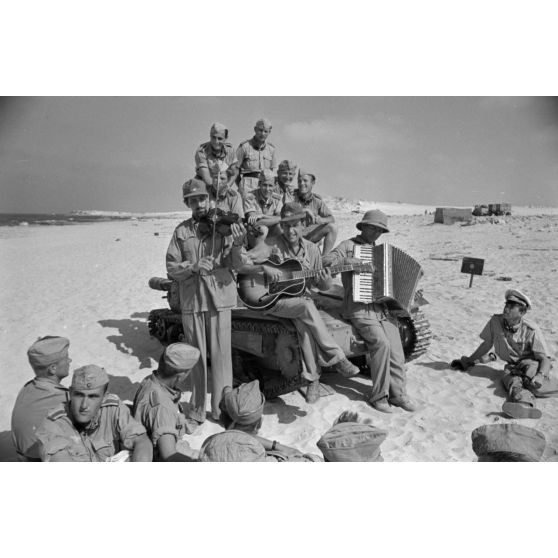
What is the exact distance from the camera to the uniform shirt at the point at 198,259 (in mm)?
5594

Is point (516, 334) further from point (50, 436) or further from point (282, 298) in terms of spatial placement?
point (50, 436)

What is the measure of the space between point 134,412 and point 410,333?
4.00m

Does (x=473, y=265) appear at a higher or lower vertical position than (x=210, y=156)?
lower

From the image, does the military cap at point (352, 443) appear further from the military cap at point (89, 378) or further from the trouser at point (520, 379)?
the trouser at point (520, 379)

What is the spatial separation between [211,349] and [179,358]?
1.19 metres

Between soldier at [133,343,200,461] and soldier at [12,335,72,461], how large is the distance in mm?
679

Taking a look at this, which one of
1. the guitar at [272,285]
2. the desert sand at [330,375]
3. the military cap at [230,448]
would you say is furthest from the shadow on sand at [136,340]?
the military cap at [230,448]

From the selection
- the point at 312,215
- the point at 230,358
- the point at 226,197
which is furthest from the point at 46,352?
the point at 312,215

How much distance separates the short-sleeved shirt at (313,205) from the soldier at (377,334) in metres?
1.45

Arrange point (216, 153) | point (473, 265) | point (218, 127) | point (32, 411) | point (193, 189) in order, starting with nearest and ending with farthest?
point (32, 411), point (193, 189), point (218, 127), point (216, 153), point (473, 265)

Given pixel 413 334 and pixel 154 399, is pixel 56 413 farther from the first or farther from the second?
pixel 413 334

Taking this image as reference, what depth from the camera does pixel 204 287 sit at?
5.60 meters

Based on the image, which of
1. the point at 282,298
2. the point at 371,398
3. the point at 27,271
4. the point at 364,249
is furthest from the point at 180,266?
the point at 27,271

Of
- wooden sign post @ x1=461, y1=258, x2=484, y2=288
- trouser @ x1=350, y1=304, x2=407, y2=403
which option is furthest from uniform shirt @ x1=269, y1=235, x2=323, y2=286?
wooden sign post @ x1=461, y1=258, x2=484, y2=288
